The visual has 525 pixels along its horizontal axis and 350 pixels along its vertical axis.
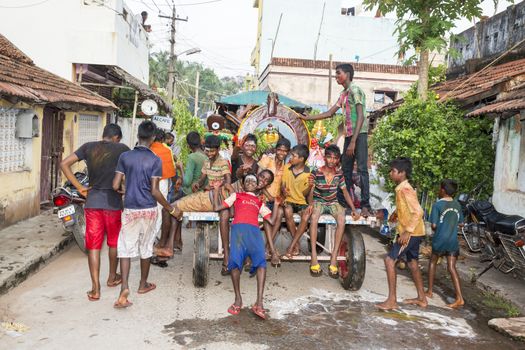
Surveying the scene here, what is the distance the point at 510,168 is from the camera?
28.9ft

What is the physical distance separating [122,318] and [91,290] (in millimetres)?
1004

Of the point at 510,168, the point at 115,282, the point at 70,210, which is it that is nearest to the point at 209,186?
the point at 115,282

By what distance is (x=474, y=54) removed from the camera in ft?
61.6

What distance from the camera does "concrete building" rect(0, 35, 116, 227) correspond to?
883 centimetres

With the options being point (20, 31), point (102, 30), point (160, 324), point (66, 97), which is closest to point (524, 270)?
point (160, 324)

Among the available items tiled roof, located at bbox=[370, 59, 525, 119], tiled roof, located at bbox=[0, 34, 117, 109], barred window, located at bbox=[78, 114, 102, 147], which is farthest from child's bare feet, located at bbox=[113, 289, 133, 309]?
barred window, located at bbox=[78, 114, 102, 147]

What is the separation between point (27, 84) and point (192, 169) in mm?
4491

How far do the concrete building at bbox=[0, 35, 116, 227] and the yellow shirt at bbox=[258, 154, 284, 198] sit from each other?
13.8ft

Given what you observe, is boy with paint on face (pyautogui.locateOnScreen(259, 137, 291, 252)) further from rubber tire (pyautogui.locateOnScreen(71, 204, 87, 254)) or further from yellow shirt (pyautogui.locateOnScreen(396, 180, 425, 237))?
rubber tire (pyautogui.locateOnScreen(71, 204, 87, 254))

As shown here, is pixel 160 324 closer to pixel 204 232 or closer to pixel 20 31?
pixel 204 232

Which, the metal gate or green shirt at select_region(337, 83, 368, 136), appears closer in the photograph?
green shirt at select_region(337, 83, 368, 136)

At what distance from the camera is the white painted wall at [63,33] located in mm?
14984

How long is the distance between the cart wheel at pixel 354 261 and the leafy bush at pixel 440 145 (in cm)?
368

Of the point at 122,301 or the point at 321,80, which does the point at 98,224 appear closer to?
the point at 122,301
